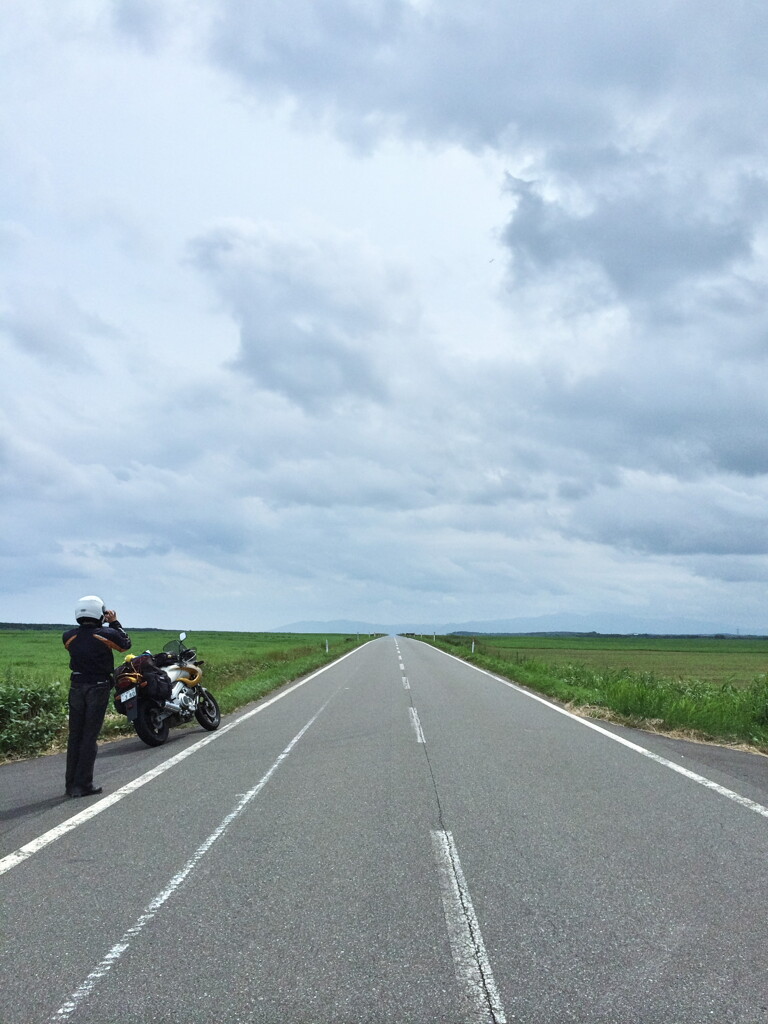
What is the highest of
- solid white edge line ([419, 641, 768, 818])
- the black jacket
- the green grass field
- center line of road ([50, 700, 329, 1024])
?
the black jacket

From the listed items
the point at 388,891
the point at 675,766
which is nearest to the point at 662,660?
the point at 675,766

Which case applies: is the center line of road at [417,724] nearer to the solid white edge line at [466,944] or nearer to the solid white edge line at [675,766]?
the solid white edge line at [675,766]

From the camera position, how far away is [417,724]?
1252 cm

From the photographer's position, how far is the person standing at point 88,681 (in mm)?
7766

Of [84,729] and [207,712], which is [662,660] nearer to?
[207,712]

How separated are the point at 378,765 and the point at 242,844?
3291mm

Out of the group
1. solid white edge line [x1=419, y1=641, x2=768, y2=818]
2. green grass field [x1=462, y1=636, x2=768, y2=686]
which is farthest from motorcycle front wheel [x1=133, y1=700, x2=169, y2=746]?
green grass field [x1=462, y1=636, x2=768, y2=686]

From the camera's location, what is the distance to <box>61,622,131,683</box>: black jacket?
816 centimetres

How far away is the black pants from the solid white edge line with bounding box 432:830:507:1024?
13.5 ft

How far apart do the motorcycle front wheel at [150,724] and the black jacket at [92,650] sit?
2.47 m

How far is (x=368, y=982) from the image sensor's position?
3.60 metres

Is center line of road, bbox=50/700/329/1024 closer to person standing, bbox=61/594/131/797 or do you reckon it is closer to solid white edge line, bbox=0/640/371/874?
solid white edge line, bbox=0/640/371/874

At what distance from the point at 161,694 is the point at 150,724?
19.3 inches

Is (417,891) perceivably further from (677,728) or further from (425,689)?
(425,689)
